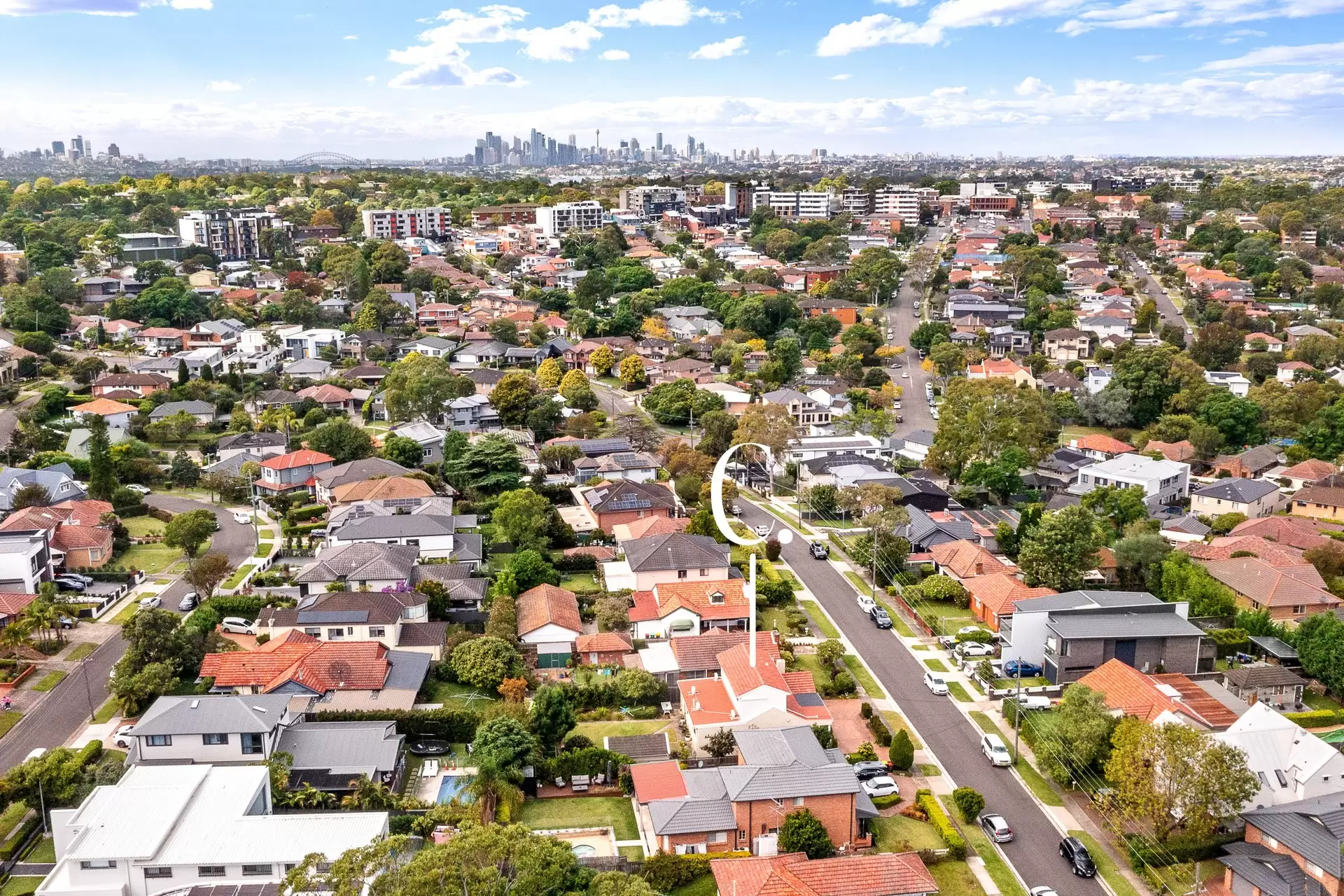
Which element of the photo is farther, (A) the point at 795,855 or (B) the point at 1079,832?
(B) the point at 1079,832

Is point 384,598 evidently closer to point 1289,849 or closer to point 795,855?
point 795,855

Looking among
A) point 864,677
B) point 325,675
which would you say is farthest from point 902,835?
point 325,675

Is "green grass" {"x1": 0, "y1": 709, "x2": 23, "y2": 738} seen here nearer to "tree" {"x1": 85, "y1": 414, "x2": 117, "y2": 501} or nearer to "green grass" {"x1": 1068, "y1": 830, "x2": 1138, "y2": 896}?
"tree" {"x1": 85, "y1": 414, "x2": 117, "y2": 501}

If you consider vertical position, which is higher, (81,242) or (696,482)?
(81,242)

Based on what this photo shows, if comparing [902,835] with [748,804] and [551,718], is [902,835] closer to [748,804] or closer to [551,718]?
[748,804]

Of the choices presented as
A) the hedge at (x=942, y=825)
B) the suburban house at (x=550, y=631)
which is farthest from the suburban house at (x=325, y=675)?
the hedge at (x=942, y=825)

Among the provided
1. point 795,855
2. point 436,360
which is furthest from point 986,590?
point 436,360

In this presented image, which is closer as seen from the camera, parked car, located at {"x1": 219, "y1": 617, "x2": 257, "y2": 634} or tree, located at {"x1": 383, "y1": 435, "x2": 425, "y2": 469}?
parked car, located at {"x1": 219, "y1": 617, "x2": 257, "y2": 634}

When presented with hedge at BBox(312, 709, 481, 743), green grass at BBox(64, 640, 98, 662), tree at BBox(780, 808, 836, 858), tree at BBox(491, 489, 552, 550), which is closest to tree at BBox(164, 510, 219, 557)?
green grass at BBox(64, 640, 98, 662)

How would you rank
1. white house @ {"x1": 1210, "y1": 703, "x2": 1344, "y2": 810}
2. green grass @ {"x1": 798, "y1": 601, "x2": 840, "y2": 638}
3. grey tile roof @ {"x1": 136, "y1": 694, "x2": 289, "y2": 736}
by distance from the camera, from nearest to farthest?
white house @ {"x1": 1210, "y1": 703, "x2": 1344, "y2": 810}
grey tile roof @ {"x1": 136, "y1": 694, "x2": 289, "y2": 736}
green grass @ {"x1": 798, "y1": 601, "x2": 840, "y2": 638}
